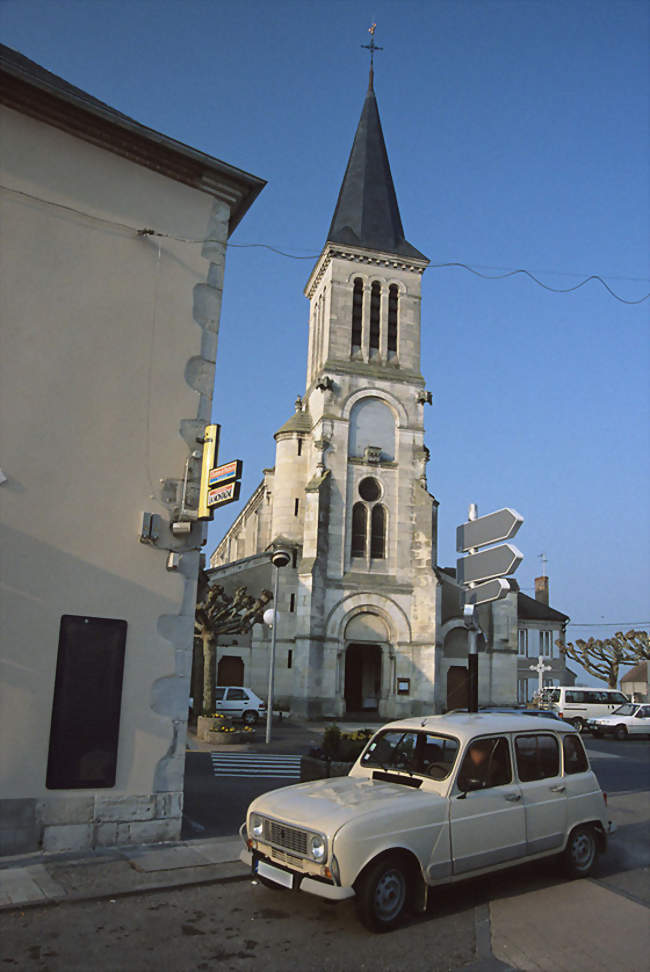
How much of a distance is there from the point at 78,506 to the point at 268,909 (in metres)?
4.95

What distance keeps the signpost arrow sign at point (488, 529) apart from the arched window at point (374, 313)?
2936 centimetres

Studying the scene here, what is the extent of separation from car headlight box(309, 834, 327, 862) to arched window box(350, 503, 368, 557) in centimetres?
2926

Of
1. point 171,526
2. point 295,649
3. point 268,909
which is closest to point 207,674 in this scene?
point 295,649

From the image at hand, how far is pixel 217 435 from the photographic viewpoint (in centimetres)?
976

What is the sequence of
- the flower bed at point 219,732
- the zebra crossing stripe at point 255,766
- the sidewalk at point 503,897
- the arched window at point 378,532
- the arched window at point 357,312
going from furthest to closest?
the arched window at point 357,312 < the arched window at point 378,532 < the flower bed at point 219,732 < the zebra crossing stripe at point 255,766 < the sidewalk at point 503,897

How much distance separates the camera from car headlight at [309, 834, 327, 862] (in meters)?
6.07

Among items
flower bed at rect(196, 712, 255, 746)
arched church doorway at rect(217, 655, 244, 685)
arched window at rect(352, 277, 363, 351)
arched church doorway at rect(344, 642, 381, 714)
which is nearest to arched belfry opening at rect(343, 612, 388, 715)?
arched church doorway at rect(344, 642, 381, 714)

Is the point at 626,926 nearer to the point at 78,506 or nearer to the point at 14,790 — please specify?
the point at 14,790

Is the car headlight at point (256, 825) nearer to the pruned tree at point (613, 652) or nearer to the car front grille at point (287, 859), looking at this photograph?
the car front grille at point (287, 859)

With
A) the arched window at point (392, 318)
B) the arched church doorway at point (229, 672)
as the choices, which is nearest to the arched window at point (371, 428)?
the arched window at point (392, 318)

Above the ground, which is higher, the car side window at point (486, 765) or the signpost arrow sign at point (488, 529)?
the signpost arrow sign at point (488, 529)

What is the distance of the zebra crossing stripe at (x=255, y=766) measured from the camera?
15188 millimetres

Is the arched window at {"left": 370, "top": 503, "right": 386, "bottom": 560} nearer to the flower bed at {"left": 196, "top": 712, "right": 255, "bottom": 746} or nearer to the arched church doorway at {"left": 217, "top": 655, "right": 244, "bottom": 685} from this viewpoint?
the arched church doorway at {"left": 217, "top": 655, "right": 244, "bottom": 685}

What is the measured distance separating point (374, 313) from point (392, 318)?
1003 mm
